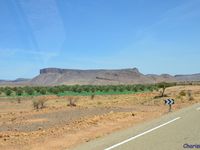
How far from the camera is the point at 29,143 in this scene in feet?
49.8

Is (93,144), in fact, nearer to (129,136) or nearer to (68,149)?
(68,149)

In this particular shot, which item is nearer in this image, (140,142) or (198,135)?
(140,142)

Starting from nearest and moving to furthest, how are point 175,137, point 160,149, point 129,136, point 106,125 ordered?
point 160,149
point 175,137
point 129,136
point 106,125

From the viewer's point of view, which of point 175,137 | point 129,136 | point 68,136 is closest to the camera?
point 175,137

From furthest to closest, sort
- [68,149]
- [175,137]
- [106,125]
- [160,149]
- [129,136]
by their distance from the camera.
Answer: [106,125]
[129,136]
[175,137]
[68,149]
[160,149]

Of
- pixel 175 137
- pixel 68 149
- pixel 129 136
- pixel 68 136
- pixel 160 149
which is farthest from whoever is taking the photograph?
pixel 68 136

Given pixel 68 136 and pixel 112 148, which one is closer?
pixel 112 148

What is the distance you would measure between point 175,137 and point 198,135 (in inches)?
34.4

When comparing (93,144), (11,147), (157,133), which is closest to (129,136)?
(157,133)

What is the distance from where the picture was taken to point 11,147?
1455cm

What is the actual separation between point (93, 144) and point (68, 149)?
3.12 ft

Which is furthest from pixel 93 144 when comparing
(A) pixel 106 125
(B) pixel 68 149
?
(A) pixel 106 125

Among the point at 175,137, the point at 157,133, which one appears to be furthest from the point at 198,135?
the point at 157,133

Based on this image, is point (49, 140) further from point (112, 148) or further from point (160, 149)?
point (160, 149)
